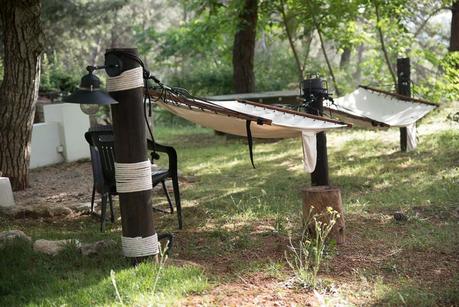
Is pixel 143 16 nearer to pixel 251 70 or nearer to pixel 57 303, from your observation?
pixel 251 70

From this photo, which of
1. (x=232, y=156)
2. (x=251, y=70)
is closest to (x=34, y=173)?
(x=232, y=156)

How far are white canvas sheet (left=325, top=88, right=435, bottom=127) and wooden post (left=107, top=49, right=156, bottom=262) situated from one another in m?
2.55

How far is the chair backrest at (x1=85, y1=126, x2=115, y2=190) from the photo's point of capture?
3.71m

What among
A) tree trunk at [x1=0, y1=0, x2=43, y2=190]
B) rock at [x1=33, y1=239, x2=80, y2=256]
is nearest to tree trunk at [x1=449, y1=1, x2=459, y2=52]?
tree trunk at [x1=0, y1=0, x2=43, y2=190]

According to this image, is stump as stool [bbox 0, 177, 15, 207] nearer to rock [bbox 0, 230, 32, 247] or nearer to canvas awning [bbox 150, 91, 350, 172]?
rock [bbox 0, 230, 32, 247]

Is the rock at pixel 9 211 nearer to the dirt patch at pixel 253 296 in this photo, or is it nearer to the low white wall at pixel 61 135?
the dirt patch at pixel 253 296

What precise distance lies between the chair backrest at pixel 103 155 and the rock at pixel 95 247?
628 millimetres

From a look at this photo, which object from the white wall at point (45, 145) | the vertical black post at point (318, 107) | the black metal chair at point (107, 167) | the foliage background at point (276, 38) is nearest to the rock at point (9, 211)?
the black metal chair at point (107, 167)

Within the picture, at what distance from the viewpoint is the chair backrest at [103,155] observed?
12.2ft

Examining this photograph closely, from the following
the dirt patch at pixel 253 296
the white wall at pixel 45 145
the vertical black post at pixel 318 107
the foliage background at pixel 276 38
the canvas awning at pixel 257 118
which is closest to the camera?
the dirt patch at pixel 253 296

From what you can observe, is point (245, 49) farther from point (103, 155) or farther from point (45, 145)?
point (103, 155)

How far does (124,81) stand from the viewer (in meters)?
2.66

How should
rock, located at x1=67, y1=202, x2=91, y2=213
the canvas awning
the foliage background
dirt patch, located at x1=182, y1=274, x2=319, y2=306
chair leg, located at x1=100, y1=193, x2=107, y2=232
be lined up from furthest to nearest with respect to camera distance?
the foliage background, rock, located at x1=67, y1=202, x2=91, y2=213, chair leg, located at x1=100, y1=193, x2=107, y2=232, the canvas awning, dirt patch, located at x1=182, y1=274, x2=319, y2=306

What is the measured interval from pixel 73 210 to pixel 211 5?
5871 millimetres
